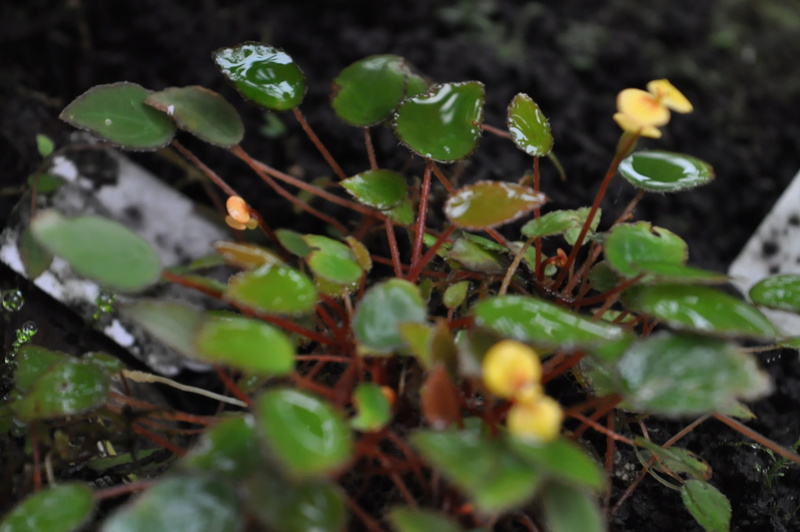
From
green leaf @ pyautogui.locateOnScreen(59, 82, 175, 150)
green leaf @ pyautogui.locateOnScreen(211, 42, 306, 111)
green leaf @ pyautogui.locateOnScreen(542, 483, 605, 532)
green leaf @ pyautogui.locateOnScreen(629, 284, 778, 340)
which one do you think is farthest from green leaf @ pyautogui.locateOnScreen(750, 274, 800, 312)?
green leaf @ pyautogui.locateOnScreen(59, 82, 175, 150)

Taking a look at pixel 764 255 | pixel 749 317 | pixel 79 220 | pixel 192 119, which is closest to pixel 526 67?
pixel 764 255

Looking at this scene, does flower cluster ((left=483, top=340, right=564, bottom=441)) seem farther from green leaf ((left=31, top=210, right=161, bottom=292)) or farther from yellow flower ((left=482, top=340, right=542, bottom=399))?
green leaf ((left=31, top=210, right=161, bottom=292))

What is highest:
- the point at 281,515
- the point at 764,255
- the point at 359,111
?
the point at 359,111

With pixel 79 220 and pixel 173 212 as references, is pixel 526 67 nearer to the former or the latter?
pixel 173 212

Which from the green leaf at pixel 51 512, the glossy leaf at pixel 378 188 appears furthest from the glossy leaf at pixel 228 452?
the glossy leaf at pixel 378 188

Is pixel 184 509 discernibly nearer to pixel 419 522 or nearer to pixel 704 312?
pixel 419 522

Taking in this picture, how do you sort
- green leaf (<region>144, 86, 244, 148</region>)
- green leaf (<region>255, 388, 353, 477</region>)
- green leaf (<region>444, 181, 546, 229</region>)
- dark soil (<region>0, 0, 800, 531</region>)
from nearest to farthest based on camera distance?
1. green leaf (<region>255, 388, 353, 477</region>)
2. green leaf (<region>444, 181, 546, 229</region>)
3. green leaf (<region>144, 86, 244, 148</region>)
4. dark soil (<region>0, 0, 800, 531</region>)
